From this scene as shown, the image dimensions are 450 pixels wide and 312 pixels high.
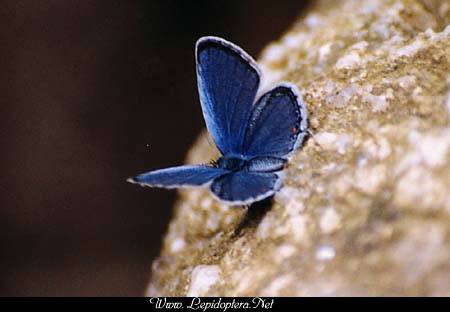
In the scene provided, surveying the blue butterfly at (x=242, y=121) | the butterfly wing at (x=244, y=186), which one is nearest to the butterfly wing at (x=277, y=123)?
the blue butterfly at (x=242, y=121)

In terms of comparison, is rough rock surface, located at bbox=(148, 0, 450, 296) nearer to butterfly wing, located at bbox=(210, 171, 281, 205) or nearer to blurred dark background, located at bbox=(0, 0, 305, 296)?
butterfly wing, located at bbox=(210, 171, 281, 205)

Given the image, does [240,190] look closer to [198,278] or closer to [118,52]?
[198,278]

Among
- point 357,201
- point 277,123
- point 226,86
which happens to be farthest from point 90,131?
point 357,201

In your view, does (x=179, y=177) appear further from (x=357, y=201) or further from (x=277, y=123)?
(x=357, y=201)

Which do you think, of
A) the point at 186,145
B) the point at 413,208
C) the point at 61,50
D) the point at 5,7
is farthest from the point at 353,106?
the point at 5,7

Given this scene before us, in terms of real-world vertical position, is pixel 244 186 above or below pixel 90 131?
below

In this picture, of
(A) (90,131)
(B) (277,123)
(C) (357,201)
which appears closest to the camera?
(C) (357,201)
